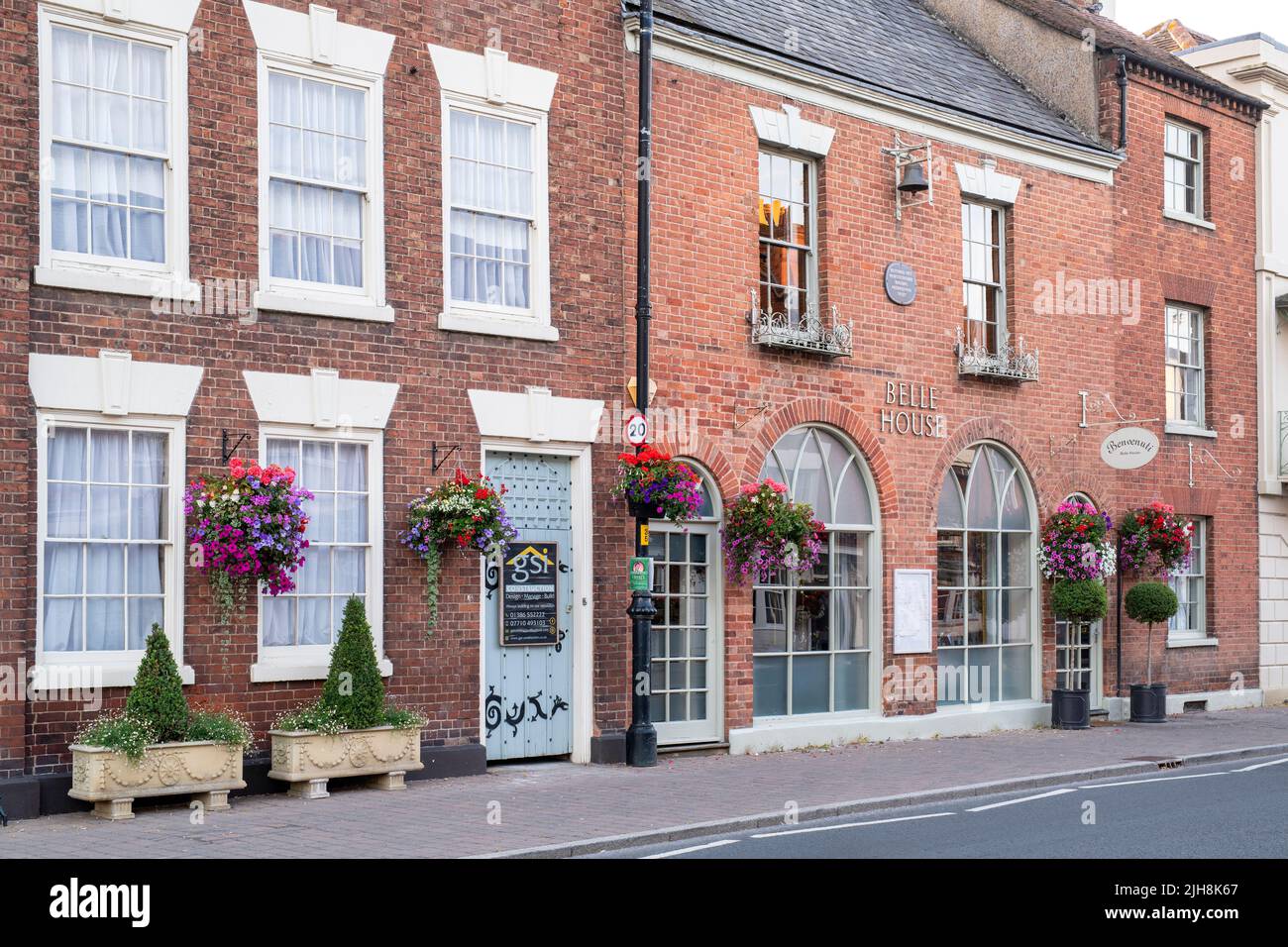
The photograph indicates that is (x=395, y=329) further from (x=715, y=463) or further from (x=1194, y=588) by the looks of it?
(x=1194, y=588)

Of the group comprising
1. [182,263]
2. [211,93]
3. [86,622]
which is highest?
[211,93]

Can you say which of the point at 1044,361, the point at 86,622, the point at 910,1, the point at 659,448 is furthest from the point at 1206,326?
the point at 86,622

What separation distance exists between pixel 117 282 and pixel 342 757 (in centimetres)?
418

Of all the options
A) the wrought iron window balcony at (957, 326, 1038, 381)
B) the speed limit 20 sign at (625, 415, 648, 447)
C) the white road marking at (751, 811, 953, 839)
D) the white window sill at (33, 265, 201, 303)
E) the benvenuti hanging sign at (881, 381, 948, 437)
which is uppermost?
the wrought iron window balcony at (957, 326, 1038, 381)

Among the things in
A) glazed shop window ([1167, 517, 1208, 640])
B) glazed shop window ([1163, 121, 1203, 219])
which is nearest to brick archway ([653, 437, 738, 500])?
glazed shop window ([1167, 517, 1208, 640])

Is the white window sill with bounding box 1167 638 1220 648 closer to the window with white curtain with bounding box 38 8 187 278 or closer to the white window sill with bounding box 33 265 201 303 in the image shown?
the white window sill with bounding box 33 265 201 303

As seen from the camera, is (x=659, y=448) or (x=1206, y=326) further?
(x=1206, y=326)

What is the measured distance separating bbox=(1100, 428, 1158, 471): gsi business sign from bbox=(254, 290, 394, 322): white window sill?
1040cm

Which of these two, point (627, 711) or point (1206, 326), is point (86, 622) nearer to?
point (627, 711)

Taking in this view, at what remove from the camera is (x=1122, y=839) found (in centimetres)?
1084

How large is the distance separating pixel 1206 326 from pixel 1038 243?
14.1 ft

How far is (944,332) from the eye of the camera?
19922 mm

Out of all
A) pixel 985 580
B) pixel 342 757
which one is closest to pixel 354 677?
pixel 342 757

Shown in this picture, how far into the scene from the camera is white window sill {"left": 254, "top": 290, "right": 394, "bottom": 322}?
13.8 metres
